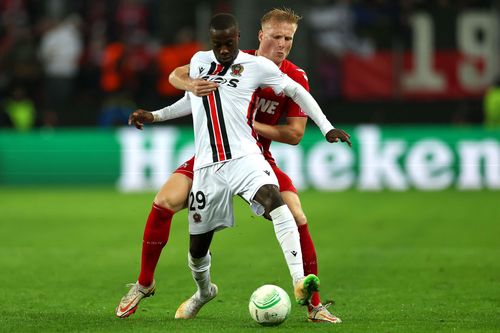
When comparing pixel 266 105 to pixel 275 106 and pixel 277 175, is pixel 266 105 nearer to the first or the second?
pixel 275 106

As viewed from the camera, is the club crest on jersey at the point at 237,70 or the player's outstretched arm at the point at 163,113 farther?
the player's outstretched arm at the point at 163,113

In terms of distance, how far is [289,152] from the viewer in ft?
66.6

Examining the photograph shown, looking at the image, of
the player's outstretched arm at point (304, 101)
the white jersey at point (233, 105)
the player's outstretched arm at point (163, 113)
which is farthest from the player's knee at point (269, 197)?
the player's outstretched arm at point (163, 113)

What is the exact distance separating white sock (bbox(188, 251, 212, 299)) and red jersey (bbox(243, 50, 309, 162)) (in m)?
0.91

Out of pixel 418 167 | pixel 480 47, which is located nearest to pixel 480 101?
pixel 480 47

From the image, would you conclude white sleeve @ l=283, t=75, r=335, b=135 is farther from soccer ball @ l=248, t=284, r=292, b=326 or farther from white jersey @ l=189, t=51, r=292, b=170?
soccer ball @ l=248, t=284, r=292, b=326

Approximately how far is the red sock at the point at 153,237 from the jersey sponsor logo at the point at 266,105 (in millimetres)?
1046

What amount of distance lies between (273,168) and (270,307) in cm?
120

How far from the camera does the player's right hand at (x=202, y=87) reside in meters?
7.88

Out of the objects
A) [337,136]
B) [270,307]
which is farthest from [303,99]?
[270,307]

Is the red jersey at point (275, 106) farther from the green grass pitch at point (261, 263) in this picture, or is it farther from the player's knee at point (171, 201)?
the green grass pitch at point (261, 263)

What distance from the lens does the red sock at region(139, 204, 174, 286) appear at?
809 centimetres

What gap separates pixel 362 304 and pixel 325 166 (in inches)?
458

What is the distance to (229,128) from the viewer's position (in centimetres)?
788
